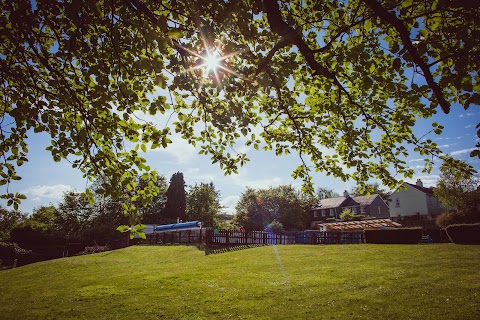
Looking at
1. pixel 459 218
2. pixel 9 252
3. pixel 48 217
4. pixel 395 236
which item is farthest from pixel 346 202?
pixel 48 217

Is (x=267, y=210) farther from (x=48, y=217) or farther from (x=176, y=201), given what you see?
(x=48, y=217)

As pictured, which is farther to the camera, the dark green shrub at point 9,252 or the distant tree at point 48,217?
the distant tree at point 48,217

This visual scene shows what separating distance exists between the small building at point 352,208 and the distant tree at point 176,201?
30.7 meters

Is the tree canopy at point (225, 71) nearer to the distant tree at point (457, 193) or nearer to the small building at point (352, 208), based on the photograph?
the distant tree at point (457, 193)

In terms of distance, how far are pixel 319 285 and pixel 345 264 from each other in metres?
4.59

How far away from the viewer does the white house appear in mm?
56031

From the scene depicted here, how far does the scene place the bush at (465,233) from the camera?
19719mm

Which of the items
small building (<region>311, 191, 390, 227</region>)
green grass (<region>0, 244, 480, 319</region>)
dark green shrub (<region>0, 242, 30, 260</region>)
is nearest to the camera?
green grass (<region>0, 244, 480, 319</region>)

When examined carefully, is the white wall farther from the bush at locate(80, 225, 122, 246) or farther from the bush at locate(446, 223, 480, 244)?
the bush at locate(80, 225, 122, 246)

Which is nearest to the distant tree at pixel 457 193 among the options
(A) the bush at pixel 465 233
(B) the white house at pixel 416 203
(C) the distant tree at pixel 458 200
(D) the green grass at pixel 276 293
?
(C) the distant tree at pixel 458 200

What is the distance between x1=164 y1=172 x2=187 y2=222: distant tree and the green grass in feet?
145

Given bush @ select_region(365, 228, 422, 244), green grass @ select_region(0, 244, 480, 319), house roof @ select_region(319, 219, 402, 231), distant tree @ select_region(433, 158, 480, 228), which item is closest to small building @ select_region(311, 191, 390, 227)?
distant tree @ select_region(433, 158, 480, 228)

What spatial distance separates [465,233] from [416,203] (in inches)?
1672

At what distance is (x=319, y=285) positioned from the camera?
1012cm
